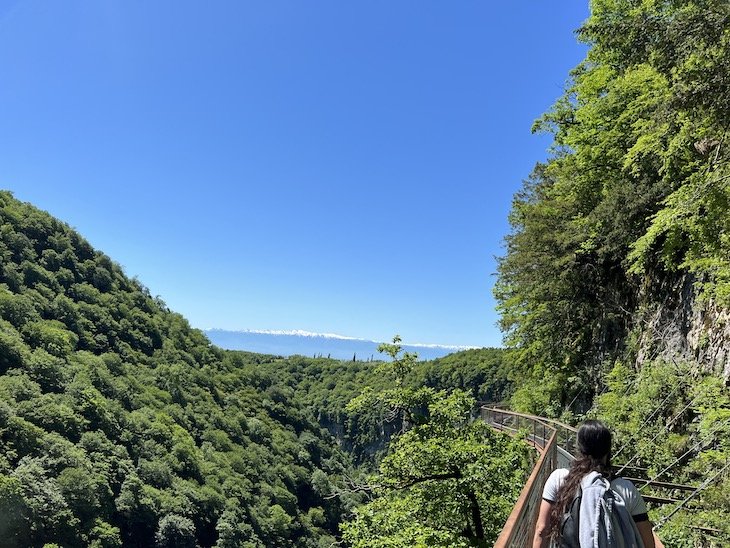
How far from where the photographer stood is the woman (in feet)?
7.40

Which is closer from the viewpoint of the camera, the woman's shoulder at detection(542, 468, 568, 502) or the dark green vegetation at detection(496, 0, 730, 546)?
the woman's shoulder at detection(542, 468, 568, 502)

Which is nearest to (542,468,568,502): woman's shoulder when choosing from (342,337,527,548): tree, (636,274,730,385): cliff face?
(342,337,527,548): tree

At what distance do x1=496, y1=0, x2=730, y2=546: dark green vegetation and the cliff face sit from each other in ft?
0.13

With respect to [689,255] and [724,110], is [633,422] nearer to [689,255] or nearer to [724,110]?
[689,255]

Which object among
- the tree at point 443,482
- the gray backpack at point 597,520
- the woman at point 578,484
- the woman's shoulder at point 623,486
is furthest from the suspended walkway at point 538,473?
the tree at point 443,482

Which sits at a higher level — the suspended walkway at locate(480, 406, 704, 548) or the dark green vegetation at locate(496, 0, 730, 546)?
the dark green vegetation at locate(496, 0, 730, 546)

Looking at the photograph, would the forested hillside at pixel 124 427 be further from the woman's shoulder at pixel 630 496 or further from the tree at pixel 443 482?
the woman's shoulder at pixel 630 496

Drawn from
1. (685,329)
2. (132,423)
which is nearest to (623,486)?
(685,329)

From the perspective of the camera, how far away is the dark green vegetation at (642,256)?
6348mm

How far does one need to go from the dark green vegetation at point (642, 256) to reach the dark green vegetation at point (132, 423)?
4322mm

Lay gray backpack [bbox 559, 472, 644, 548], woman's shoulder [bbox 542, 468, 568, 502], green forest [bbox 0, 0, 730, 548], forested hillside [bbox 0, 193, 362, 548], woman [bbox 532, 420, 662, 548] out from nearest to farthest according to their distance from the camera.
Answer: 1. gray backpack [bbox 559, 472, 644, 548]
2. woman [bbox 532, 420, 662, 548]
3. woman's shoulder [bbox 542, 468, 568, 502]
4. green forest [bbox 0, 0, 730, 548]
5. forested hillside [bbox 0, 193, 362, 548]

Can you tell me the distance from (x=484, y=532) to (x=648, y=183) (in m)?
9.01

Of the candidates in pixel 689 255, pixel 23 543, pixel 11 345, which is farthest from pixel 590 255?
pixel 11 345

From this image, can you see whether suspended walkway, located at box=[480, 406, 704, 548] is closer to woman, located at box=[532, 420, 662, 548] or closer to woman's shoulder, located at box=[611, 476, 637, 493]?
woman, located at box=[532, 420, 662, 548]
